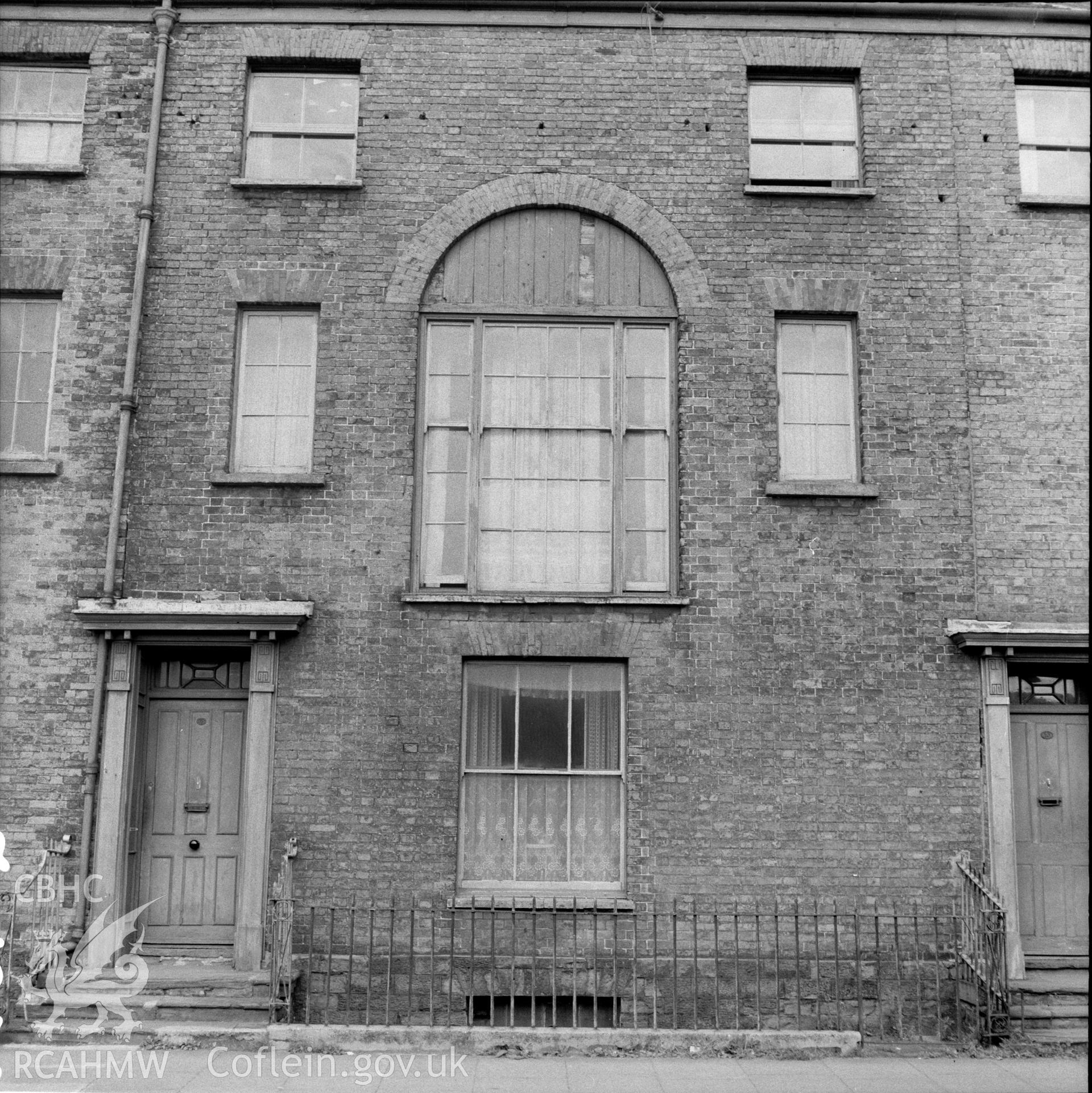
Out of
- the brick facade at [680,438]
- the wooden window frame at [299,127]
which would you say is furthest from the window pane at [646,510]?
the wooden window frame at [299,127]

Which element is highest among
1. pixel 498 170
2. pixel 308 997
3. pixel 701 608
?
pixel 498 170

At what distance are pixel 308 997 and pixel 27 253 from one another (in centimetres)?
730

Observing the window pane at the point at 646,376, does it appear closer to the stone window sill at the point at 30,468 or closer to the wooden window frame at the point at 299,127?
the wooden window frame at the point at 299,127

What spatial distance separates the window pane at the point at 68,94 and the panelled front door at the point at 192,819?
231 inches

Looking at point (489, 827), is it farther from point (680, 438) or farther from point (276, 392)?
point (276, 392)

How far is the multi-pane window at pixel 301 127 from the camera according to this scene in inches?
444

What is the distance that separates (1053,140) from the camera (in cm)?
1134

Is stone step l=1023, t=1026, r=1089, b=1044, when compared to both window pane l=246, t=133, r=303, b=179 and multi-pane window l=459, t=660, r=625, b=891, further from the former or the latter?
window pane l=246, t=133, r=303, b=179

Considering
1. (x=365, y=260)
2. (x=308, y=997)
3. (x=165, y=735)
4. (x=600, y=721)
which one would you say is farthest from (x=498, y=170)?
(x=308, y=997)

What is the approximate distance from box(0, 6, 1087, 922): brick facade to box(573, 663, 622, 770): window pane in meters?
0.22

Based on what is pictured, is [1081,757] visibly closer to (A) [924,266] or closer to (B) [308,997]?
(A) [924,266]

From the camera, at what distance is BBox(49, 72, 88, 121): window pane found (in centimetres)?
1135

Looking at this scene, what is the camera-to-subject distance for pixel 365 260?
1094 cm

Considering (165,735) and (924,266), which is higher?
(924,266)
